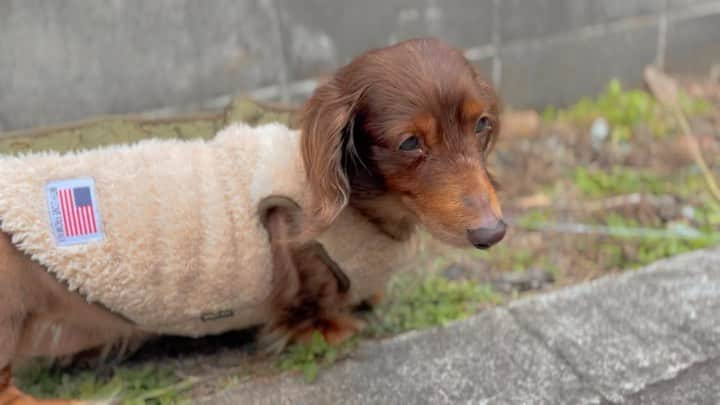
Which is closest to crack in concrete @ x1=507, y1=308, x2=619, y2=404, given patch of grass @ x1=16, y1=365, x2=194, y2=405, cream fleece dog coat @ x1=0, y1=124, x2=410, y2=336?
cream fleece dog coat @ x1=0, y1=124, x2=410, y2=336

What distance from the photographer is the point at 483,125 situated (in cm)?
156

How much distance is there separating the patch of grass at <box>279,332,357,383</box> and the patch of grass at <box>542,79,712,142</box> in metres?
1.94

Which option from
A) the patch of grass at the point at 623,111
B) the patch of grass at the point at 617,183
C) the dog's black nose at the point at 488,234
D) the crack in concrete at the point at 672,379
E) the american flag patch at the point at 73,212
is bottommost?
the crack in concrete at the point at 672,379

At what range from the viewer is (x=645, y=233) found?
7.71ft

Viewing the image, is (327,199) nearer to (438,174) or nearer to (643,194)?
(438,174)

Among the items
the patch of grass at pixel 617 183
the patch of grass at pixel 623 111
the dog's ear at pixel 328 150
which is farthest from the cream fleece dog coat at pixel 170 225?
the patch of grass at pixel 623 111

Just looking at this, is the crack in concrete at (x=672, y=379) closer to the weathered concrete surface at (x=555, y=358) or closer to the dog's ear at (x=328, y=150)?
the weathered concrete surface at (x=555, y=358)

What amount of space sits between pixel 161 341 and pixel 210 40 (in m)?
1.27

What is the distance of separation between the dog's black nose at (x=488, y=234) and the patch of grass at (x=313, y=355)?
637 mm

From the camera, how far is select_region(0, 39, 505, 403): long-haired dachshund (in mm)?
1464

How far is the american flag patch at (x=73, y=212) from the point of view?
152 cm

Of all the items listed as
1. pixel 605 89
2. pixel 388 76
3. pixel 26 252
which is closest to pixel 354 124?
pixel 388 76

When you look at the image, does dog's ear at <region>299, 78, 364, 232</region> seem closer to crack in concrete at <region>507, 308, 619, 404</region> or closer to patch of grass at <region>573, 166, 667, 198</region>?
crack in concrete at <region>507, 308, 619, 404</region>

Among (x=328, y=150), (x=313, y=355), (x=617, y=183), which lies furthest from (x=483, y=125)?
(x=617, y=183)
